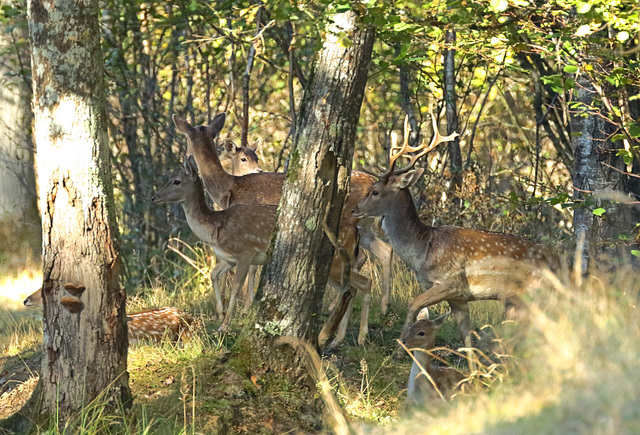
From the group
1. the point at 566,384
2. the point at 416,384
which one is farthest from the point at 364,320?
the point at 566,384

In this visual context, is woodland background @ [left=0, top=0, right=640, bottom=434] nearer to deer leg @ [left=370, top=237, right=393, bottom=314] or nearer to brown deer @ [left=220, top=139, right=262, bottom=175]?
deer leg @ [left=370, top=237, right=393, bottom=314]

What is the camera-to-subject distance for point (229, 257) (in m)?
8.84

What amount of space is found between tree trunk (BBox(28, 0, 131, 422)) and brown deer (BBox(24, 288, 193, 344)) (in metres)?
2.40

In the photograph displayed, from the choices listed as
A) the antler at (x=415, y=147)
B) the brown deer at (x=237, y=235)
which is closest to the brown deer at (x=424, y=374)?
the brown deer at (x=237, y=235)

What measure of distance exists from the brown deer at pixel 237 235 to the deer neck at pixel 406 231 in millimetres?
423

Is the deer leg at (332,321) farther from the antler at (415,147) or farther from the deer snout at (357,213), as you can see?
the deer snout at (357,213)

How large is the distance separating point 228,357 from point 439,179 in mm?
5591

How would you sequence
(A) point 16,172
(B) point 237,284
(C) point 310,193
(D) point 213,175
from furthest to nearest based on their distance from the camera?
(A) point 16,172 < (D) point 213,175 < (B) point 237,284 < (C) point 310,193

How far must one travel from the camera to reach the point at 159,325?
25.0ft

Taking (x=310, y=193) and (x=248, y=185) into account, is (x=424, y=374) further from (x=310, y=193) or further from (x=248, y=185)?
(x=248, y=185)

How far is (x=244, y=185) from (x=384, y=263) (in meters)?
2.00

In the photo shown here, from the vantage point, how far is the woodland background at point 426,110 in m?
6.64

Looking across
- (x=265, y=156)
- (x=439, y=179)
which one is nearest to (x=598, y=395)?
(x=439, y=179)

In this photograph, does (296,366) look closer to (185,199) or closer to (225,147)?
(185,199)
